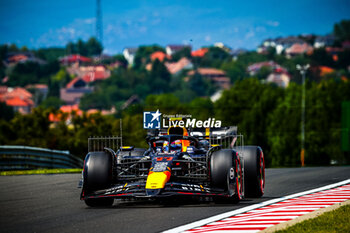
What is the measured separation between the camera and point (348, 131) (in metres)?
71.3

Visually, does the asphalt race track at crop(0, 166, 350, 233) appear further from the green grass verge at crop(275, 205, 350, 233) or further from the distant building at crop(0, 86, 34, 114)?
the distant building at crop(0, 86, 34, 114)

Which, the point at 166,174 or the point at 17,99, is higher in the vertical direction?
the point at 17,99

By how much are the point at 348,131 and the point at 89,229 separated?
6308cm

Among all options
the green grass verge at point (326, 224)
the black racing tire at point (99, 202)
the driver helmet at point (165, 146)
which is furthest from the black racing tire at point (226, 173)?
the green grass verge at point (326, 224)

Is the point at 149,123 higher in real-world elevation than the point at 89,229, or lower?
higher

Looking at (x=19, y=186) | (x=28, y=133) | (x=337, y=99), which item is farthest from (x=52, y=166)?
(x=337, y=99)

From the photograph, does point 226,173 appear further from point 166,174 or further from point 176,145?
point 176,145

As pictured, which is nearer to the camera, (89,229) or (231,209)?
(89,229)

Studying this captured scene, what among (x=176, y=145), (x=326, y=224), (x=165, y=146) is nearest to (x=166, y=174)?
(x=165, y=146)

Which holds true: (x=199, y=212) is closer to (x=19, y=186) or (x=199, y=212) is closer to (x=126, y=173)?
(x=126, y=173)

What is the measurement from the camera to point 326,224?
10938mm

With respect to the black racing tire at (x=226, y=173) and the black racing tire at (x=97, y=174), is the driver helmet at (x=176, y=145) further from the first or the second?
the black racing tire at (x=97, y=174)

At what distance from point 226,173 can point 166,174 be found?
118 cm

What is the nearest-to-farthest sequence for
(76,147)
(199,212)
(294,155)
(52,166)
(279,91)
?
1. (199,212)
2. (52,166)
3. (76,147)
4. (294,155)
5. (279,91)
